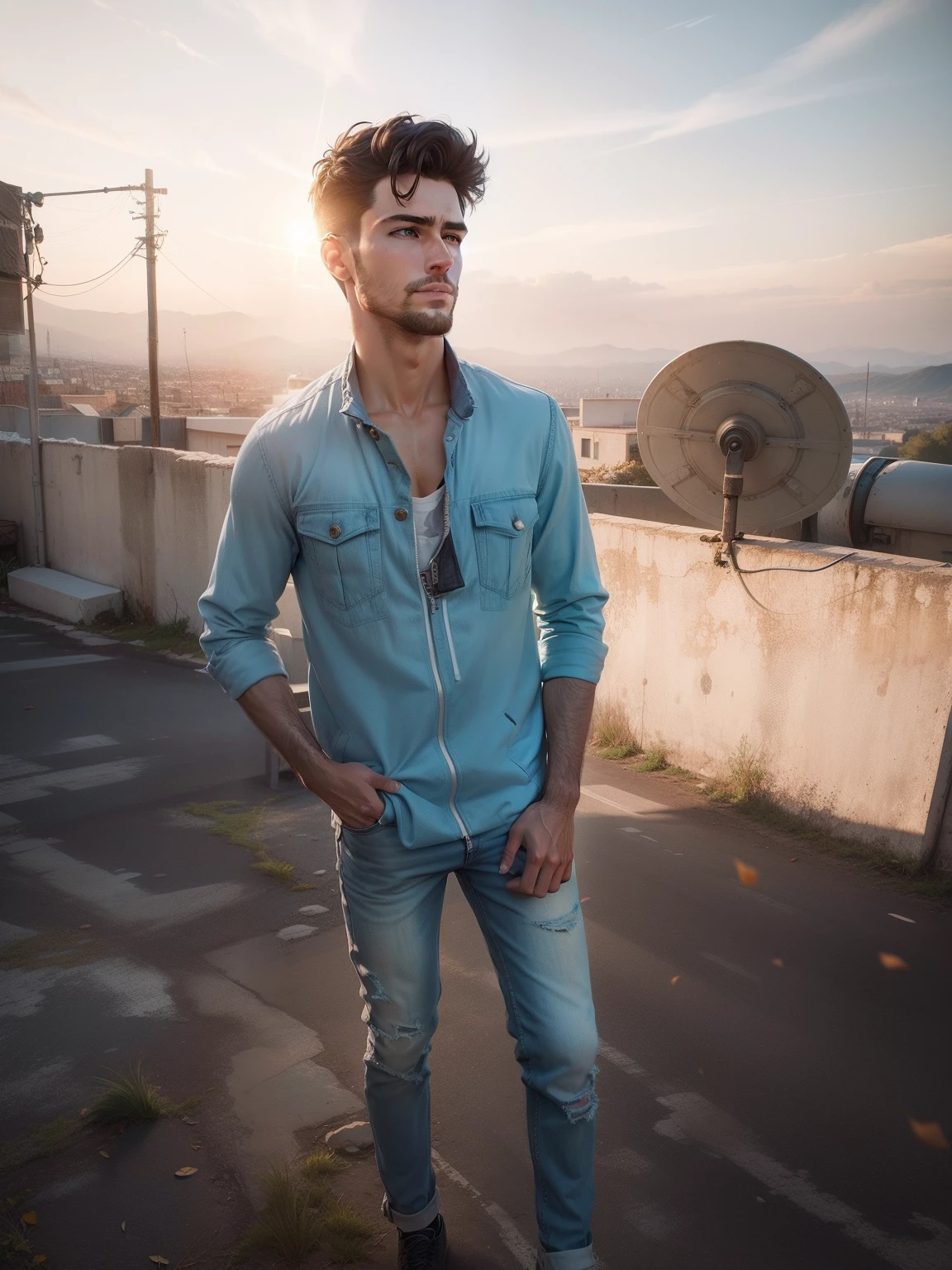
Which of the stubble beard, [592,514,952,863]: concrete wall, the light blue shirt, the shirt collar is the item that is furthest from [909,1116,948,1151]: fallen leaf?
the stubble beard

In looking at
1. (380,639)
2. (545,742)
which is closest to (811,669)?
(545,742)

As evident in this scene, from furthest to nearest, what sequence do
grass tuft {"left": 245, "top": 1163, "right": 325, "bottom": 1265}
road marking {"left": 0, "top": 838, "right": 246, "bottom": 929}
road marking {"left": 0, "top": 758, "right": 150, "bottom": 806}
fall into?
1. road marking {"left": 0, "top": 758, "right": 150, "bottom": 806}
2. road marking {"left": 0, "top": 838, "right": 246, "bottom": 929}
3. grass tuft {"left": 245, "top": 1163, "right": 325, "bottom": 1265}

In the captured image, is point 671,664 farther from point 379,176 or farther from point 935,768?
point 379,176

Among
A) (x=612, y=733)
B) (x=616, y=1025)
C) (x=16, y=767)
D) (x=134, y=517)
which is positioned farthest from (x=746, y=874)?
(x=134, y=517)

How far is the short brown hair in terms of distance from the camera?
1.87m

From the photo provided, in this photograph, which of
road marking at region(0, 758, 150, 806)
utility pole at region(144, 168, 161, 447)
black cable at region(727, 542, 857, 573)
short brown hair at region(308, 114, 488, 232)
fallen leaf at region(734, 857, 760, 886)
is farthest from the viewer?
utility pole at region(144, 168, 161, 447)

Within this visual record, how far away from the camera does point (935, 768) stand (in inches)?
181

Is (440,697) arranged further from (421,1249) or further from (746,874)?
(746,874)

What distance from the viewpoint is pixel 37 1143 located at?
9.06 feet

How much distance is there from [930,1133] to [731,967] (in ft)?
3.20

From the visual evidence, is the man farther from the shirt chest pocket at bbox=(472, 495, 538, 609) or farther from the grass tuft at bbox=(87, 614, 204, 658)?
the grass tuft at bbox=(87, 614, 204, 658)

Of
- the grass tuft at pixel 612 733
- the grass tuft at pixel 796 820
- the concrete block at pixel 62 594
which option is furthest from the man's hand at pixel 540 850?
the concrete block at pixel 62 594

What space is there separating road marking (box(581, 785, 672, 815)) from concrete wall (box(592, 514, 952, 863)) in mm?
500

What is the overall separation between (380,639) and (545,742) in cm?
42
